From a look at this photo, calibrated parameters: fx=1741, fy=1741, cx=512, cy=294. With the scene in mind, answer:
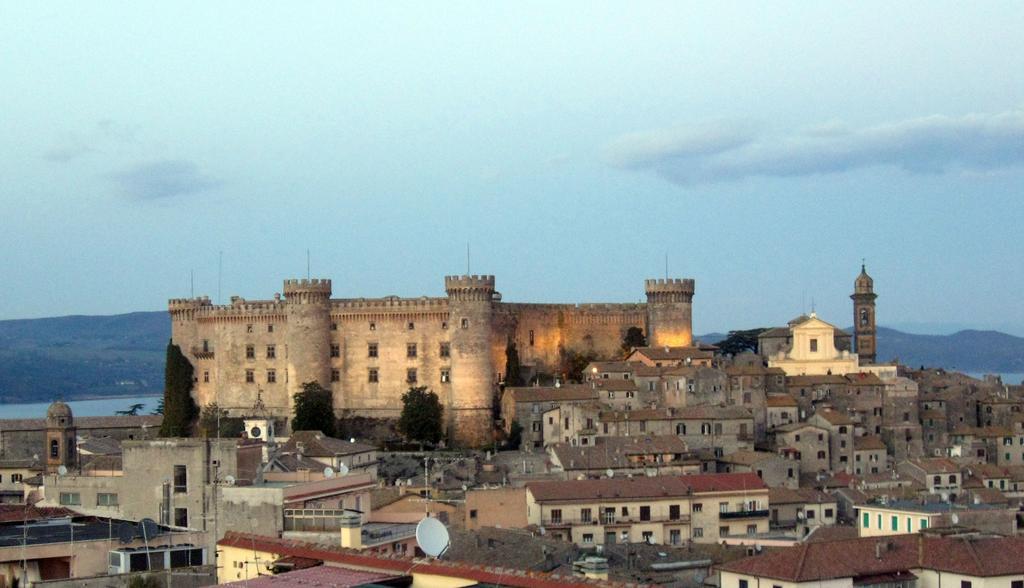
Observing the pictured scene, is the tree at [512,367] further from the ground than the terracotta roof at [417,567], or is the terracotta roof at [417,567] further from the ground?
the tree at [512,367]

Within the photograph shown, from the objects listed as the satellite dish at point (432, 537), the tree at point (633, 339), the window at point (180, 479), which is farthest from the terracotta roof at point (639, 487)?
the satellite dish at point (432, 537)

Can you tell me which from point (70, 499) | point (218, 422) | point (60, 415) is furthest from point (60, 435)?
point (70, 499)

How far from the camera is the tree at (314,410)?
82000 millimetres

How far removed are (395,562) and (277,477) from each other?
65.7 ft

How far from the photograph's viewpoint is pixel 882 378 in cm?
8638

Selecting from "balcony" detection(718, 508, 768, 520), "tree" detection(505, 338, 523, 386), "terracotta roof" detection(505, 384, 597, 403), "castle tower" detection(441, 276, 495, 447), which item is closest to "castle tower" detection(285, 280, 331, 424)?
"castle tower" detection(441, 276, 495, 447)

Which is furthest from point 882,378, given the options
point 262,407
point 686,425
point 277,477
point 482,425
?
point 277,477

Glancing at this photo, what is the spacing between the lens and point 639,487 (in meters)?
63.1

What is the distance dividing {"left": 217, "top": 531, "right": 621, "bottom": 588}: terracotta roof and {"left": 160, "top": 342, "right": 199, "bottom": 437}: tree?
5846 cm

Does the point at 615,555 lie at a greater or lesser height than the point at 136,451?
lesser

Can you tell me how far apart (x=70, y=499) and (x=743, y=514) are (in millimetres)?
26181

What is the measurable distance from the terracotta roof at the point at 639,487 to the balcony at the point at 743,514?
0.84 metres

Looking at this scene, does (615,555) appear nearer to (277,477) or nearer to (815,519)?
(277,477)

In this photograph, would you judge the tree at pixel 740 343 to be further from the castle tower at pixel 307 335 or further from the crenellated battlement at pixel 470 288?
the castle tower at pixel 307 335
